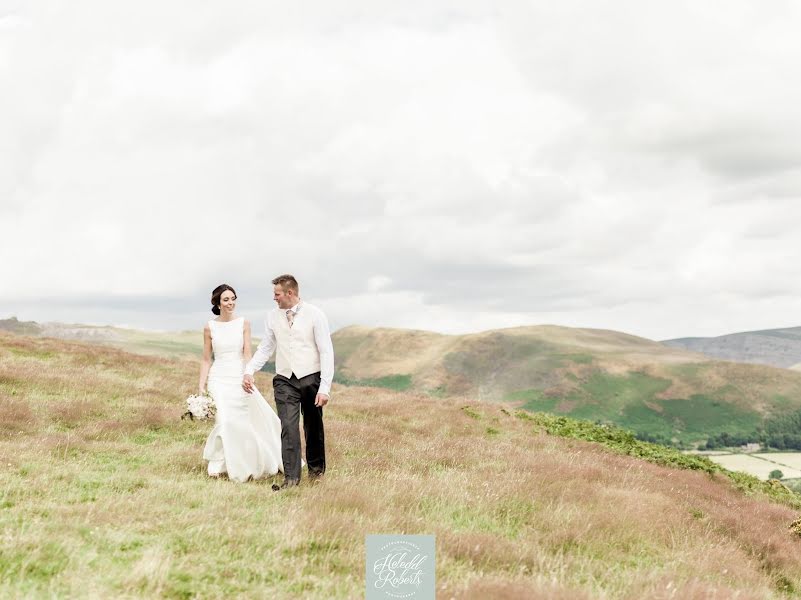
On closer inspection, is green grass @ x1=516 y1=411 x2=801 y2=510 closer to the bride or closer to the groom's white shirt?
the bride

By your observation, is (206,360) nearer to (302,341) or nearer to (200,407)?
(200,407)

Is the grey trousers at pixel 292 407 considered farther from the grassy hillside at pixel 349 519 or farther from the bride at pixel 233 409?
the bride at pixel 233 409

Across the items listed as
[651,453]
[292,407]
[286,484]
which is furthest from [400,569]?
[651,453]

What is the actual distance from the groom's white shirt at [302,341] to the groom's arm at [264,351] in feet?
0.32

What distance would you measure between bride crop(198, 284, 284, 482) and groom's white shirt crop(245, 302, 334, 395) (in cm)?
133

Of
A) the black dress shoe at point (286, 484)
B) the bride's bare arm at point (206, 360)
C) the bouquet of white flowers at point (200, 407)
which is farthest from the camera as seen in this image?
the bride's bare arm at point (206, 360)

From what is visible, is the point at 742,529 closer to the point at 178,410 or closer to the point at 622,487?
the point at 622,487

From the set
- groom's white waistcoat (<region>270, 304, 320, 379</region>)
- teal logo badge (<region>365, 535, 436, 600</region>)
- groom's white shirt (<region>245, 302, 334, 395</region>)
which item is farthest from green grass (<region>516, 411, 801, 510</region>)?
teal logo badge (<region>365, 535, 436, 600</region>)

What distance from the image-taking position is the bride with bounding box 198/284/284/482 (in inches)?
385

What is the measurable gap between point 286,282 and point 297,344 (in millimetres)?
965

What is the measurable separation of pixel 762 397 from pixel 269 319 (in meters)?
226

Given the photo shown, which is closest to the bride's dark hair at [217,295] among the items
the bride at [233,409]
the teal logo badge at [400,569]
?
the bride at [233,409]

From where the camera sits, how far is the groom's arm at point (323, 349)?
8.89 metres

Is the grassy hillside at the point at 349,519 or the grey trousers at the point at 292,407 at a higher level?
the grey trousers at the point at 292,407
